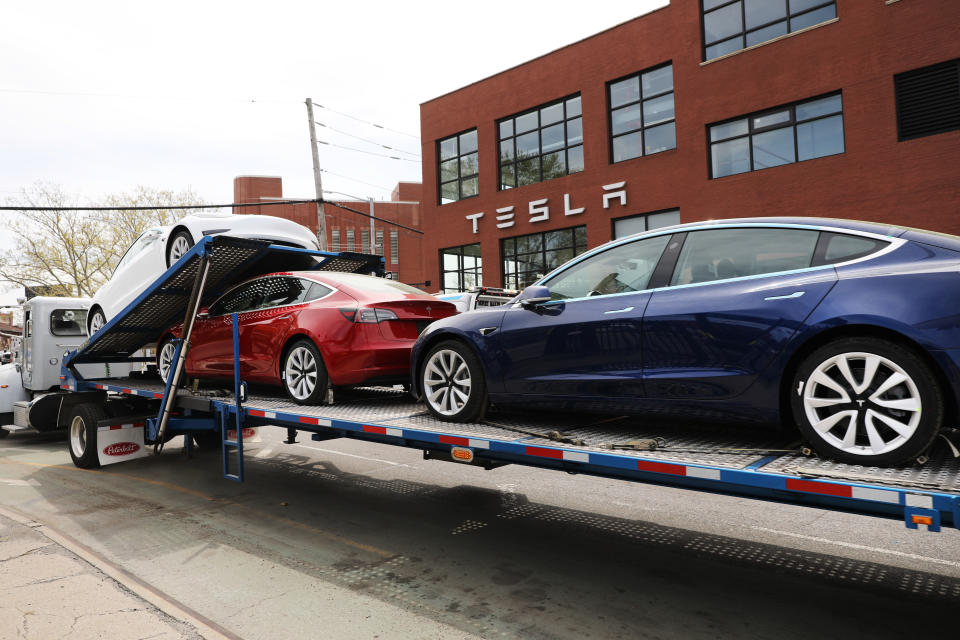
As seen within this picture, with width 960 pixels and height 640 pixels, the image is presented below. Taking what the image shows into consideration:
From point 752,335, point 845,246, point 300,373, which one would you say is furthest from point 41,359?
point 845,246

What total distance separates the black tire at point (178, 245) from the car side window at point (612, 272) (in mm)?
5720

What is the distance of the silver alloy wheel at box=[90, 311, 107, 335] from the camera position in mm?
10205

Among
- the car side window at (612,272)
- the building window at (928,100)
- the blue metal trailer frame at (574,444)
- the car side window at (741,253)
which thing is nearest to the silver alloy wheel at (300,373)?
the blue metal trailer frame at (574,444)

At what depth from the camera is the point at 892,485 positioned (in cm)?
279

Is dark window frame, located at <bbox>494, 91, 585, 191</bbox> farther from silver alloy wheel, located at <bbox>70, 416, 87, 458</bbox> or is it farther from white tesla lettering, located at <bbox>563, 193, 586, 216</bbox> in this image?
silver alloy wheel, located at <bbox>70, 416, 87, 458</bbox>

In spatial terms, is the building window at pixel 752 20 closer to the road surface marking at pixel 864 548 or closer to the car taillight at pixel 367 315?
the road surface marking at pixel 864 548

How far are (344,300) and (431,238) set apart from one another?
1727 cm

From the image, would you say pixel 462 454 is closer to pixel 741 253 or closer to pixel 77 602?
pixel 741 253

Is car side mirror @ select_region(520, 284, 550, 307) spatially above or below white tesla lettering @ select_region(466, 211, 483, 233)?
below

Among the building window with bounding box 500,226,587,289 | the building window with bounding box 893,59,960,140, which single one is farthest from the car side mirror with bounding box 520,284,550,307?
the building window with bounding box 500,226,587,289

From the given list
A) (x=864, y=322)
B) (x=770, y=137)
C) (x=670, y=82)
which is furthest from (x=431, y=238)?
(x=864, y=322)

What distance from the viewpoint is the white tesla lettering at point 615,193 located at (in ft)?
58.2

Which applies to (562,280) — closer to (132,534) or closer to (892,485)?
(892,485)

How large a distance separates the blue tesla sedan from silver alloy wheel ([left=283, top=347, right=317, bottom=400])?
183cm
